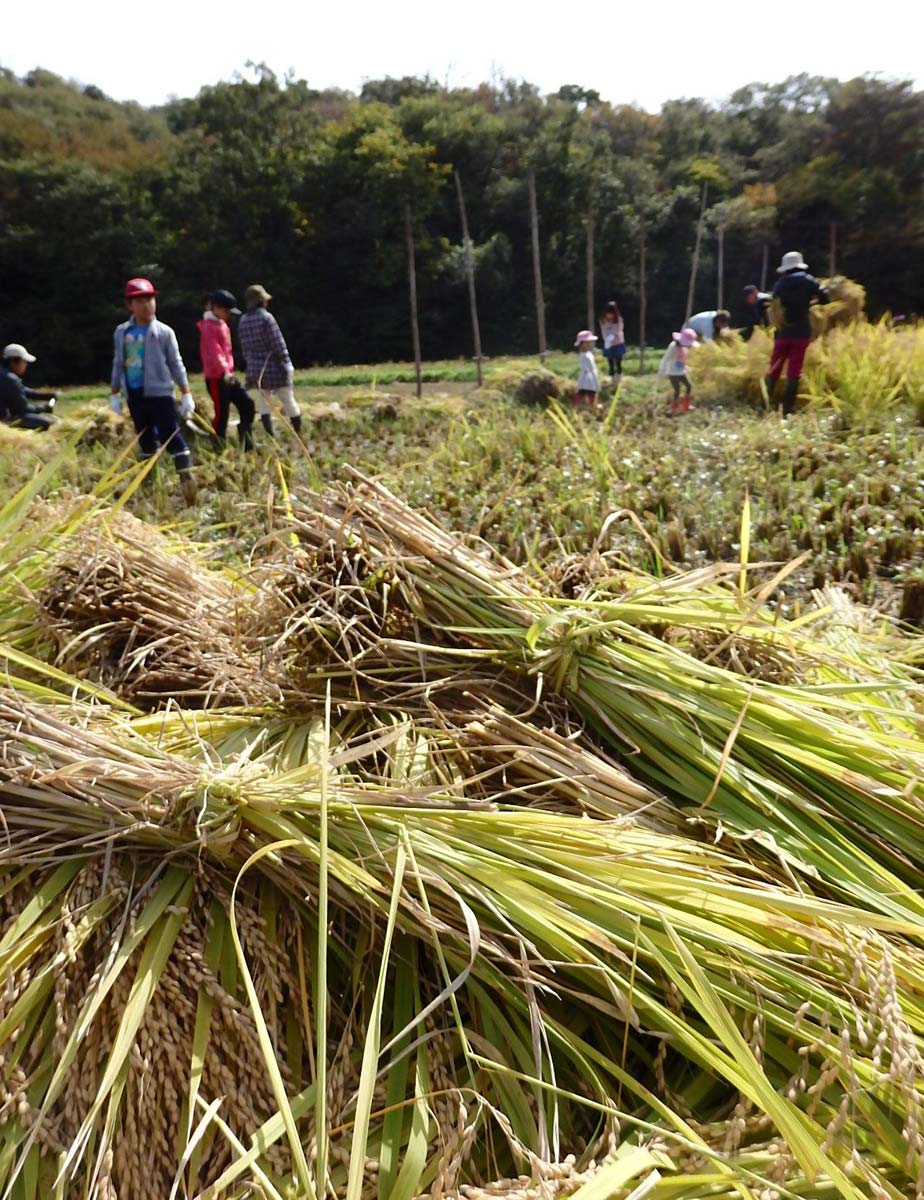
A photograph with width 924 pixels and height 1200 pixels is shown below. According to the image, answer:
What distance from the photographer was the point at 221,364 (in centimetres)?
714

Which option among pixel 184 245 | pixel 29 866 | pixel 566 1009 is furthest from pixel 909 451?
pixel 184 245

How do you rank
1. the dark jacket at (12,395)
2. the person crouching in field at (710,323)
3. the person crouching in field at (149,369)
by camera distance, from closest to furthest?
the person crouching in field at (149,369), the dark jacket at (12,395), the person crouching in field at (710,323)

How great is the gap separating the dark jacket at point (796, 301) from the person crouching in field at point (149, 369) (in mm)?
4990

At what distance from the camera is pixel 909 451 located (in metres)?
5.16

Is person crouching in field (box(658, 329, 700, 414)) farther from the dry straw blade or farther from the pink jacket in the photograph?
the dry straw blade

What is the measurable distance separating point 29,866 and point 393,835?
51cm

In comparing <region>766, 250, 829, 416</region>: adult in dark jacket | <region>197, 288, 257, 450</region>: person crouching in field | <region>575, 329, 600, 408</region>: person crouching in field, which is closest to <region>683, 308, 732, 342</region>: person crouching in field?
<region>575, 329, 600, 408</region>: person crouching in field

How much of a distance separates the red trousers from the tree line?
61.0ft

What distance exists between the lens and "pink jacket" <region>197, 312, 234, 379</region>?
7.11m

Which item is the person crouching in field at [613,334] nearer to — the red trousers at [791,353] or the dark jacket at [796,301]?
the red trousers at [791,353]

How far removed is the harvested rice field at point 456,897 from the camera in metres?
0.94

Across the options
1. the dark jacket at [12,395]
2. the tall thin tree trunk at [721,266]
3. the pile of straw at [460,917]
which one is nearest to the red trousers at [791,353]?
the pile of straw at [460,917]

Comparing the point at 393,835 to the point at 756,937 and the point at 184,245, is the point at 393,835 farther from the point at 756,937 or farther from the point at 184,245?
the point at 184,245

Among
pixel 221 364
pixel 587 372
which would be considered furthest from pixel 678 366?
pixel 221 364
